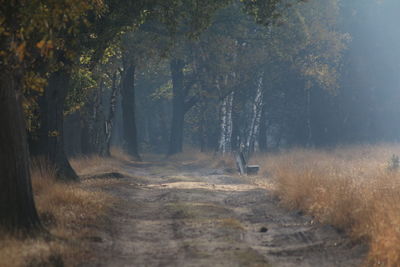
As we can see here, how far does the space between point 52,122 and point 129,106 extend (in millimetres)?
23870

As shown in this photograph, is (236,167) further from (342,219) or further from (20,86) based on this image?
(20,86)

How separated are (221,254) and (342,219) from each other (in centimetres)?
273

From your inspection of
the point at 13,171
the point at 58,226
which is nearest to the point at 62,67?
the point at 58,226

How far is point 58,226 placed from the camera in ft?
37.5

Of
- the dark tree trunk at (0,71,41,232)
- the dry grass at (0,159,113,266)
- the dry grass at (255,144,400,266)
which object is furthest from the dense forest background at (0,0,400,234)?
the dry grass at (255,144,400,266)

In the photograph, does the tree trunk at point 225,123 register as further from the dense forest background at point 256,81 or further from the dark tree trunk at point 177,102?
the dark tree trunk at point 177,102

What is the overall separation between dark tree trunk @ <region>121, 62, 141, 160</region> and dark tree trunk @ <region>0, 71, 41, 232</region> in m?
30.6

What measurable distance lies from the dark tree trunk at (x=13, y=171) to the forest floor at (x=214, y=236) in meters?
1.21

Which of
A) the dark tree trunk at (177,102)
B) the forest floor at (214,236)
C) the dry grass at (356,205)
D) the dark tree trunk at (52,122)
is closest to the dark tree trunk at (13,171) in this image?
the forest floor at (214,236)

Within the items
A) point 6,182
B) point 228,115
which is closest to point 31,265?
point 6,182

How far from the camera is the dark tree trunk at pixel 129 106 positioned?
4325cm

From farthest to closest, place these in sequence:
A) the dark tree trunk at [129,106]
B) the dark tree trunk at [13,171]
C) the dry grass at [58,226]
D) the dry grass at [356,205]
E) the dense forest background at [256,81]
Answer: the dark tree trunk at [129,106], the dense forest background at [256,81], the dark tree trunk at [13,171], the dry grass at [356,205], the dry grass at [58,226]

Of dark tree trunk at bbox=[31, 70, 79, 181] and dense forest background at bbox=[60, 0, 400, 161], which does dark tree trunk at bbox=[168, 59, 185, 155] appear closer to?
dense forest background at bbox=[60, 0, 400, 161]

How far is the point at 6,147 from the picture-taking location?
35.5ft
